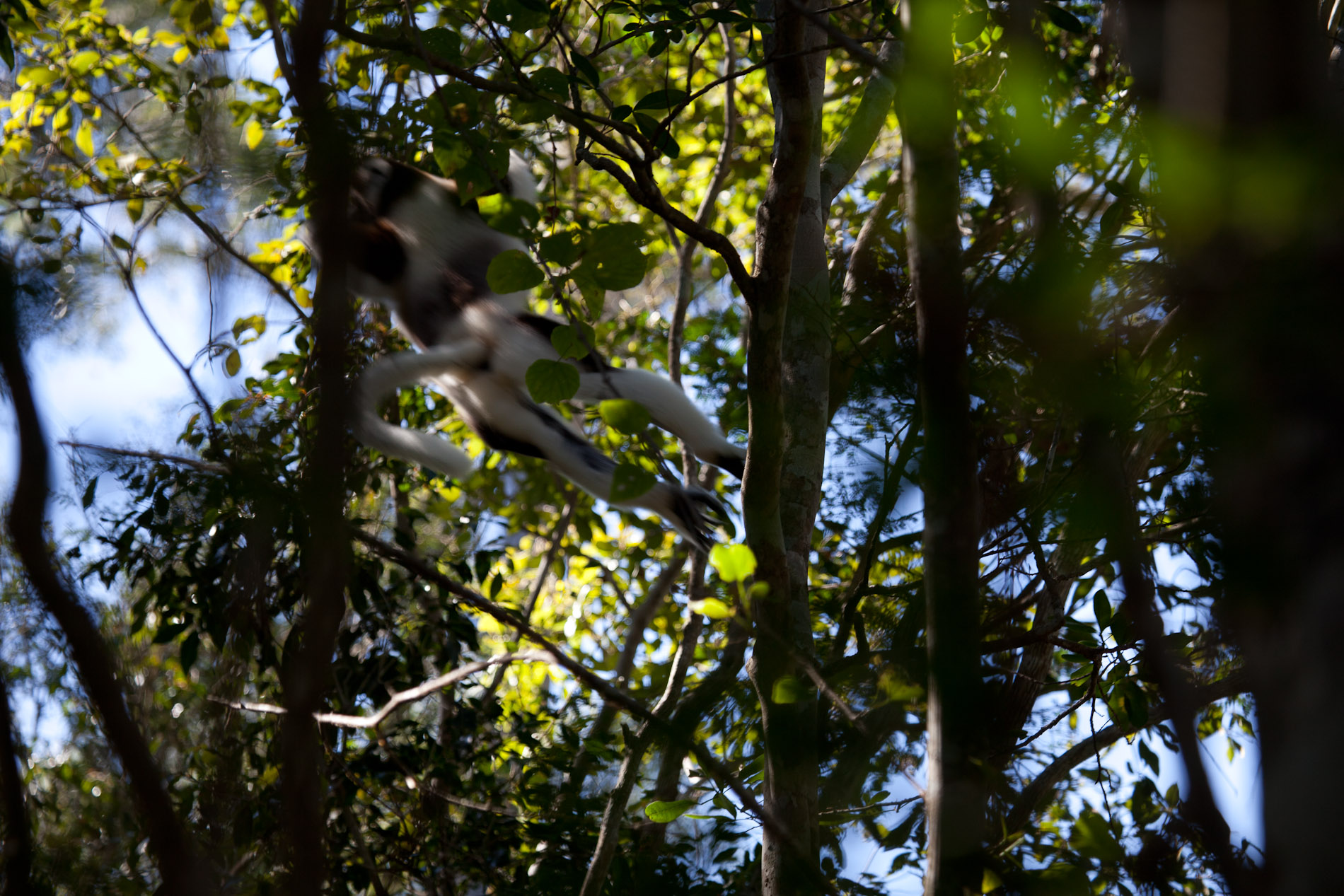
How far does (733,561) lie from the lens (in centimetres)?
103

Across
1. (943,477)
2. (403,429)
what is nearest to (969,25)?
(943,477)

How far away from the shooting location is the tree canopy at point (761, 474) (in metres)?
0.50

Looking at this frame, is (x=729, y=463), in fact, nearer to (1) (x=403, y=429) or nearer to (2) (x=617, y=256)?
(1) (x=403, y=429)

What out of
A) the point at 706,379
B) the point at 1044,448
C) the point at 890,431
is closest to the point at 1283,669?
the point at 890,431

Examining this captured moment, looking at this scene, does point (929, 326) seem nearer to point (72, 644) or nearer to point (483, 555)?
point (72, 644)

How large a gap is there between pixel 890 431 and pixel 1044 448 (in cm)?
88

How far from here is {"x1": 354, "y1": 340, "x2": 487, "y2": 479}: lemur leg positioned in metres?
2.72

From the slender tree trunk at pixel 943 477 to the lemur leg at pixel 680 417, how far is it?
6.63 ft

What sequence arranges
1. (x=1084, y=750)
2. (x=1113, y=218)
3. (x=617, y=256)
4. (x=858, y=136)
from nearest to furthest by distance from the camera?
(x=617, y=256) < (x=1113, y=218) < (x=1084, y=750) < (x=858, y=136)

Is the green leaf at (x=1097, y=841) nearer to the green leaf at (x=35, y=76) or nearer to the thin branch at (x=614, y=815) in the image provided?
the thin branch at (x=614, y=815)

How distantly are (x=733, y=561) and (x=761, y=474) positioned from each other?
1.76 feet

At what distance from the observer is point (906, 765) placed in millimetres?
1440

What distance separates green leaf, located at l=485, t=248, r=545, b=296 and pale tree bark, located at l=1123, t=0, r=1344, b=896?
0.79 meters

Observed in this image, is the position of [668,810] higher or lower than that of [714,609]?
lower
